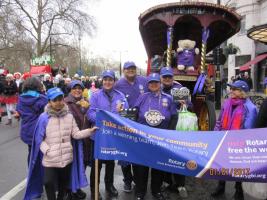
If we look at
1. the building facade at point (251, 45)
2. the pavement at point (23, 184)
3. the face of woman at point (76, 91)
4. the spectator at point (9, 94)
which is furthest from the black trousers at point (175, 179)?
the building facade at point (251, 45)

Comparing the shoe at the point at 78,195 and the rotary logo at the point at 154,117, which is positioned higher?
the rotary logo at the point at 154,117

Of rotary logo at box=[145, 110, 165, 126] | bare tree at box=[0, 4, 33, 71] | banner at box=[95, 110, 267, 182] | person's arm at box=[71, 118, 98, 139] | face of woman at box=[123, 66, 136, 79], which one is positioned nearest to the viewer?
banner at box=[95, 110, 267, 182]

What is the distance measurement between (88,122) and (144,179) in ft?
3.68

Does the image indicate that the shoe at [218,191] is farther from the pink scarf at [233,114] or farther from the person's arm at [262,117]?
the person's arm at [262,117]

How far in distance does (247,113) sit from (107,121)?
1.90 meters

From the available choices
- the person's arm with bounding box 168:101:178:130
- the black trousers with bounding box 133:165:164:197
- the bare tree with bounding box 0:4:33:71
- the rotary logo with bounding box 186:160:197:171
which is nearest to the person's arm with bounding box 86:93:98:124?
the black trousers with bounding box 133:165:164:197

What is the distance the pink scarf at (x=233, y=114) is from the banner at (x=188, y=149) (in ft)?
2.48

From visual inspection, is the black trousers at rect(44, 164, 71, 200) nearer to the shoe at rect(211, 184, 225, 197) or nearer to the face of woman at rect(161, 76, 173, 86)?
the face of woman at rect(161, 76, 173, 86)

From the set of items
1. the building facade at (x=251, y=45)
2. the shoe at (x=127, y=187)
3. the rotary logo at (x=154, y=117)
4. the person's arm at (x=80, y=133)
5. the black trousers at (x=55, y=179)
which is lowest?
the shoe at (x=127, y=187)

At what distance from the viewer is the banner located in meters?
4.75

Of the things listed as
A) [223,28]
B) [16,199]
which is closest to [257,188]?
[16,199]

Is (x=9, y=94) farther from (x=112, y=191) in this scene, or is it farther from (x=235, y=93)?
(x=235, y=93)

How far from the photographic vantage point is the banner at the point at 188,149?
475cm

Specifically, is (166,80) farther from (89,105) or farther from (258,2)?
(258,2)
